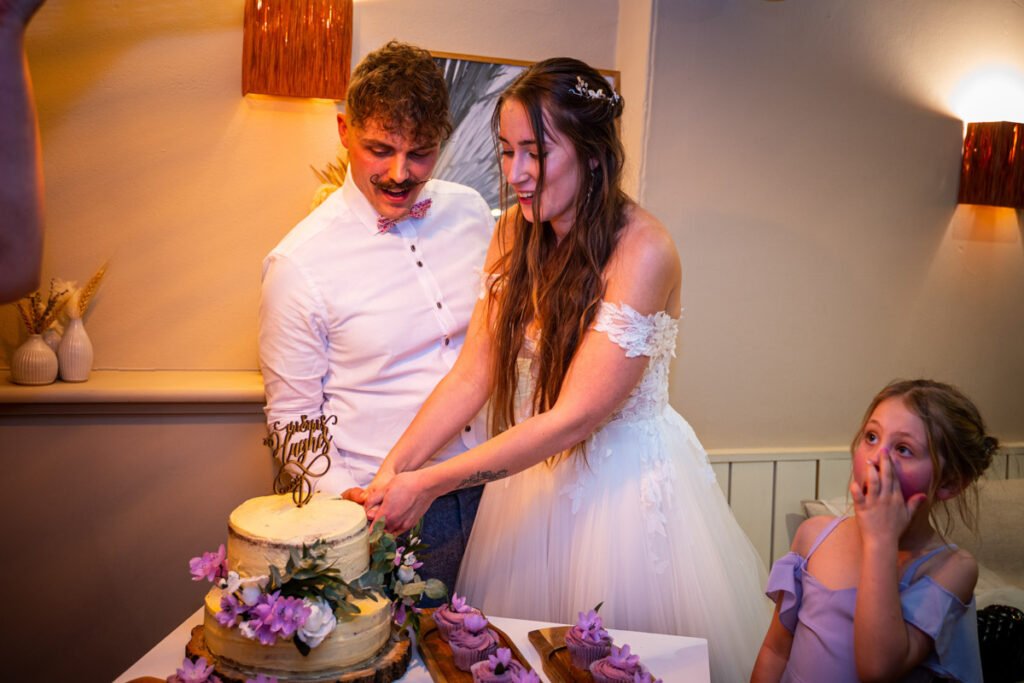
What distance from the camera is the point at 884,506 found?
1.76 m

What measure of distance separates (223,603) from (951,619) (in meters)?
1.35

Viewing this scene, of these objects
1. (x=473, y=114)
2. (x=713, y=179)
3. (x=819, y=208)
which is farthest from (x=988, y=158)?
(x=473, y=114)

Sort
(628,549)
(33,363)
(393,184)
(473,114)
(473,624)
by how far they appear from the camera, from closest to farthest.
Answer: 1. (473,624)
2. (628,549)
3. (393,184)
4. (33,363)
5. (473,114)

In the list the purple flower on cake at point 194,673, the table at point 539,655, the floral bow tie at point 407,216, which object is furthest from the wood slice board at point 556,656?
the floral bow tie at point 407,216

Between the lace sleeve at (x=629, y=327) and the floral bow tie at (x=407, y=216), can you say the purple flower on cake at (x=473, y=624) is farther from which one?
the floral bow tie at (x=407, y=216)

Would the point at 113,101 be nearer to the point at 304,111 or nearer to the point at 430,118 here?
the point at 304,111

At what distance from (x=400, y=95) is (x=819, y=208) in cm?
183

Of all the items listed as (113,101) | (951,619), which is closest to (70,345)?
(113,101)

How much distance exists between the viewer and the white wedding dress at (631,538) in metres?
2.08

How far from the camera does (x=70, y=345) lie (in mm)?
2885

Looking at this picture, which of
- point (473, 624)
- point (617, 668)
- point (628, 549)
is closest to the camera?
point (617, 668)

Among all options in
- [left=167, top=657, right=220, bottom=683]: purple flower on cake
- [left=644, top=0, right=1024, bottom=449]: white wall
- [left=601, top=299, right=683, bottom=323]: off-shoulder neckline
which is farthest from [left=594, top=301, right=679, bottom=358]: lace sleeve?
[left=644, top=0, right=1024, bottom=449]: white wall

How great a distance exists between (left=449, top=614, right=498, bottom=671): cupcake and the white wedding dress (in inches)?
18.5

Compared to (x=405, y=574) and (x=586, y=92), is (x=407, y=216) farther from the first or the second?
(x=405, y=574)
